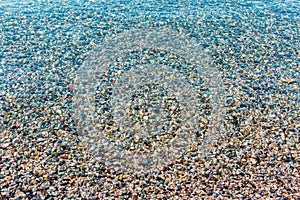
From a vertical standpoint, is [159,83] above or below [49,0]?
below

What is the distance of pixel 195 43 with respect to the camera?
14.5 feet

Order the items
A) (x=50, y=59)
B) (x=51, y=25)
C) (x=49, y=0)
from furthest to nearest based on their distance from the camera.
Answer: (x=49, y=0), (x=51, y=25), (x=50, y=59)

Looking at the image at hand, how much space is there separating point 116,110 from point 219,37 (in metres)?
1.94

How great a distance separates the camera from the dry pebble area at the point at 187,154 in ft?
9.11

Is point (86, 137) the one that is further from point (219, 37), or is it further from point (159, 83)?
point (219, 37)

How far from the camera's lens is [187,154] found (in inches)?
119

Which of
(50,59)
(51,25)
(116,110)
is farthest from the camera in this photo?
(51,25)

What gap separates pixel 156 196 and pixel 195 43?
235 cm

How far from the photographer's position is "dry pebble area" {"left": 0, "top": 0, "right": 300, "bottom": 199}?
278 centimetres

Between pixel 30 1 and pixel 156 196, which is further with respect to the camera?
pixel 30 1

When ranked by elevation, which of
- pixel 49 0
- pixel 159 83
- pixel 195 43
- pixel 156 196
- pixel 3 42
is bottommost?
pixel 156 196

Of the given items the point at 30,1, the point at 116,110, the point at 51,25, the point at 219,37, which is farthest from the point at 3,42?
the point at 219,37

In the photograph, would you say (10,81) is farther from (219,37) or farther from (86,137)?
(219,37)

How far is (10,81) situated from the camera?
151 inches
